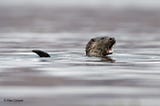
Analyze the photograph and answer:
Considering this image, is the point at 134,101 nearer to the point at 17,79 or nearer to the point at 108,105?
the point at 108,105

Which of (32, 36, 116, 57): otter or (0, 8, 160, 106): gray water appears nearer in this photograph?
(0, 8, 160, 106): gray water

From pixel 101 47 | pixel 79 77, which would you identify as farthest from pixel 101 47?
pixel 79 77

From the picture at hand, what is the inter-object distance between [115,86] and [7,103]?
10.5ft

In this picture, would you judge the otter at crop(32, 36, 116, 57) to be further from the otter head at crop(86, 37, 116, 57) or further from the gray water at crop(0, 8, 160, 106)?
the gray water at crop(0, 8, 160, 106)

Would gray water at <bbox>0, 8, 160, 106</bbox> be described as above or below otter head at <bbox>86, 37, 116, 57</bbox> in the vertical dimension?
below

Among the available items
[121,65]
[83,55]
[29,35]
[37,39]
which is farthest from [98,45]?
[29,35]

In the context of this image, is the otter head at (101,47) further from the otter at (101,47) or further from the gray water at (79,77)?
the gray water at (79,77)

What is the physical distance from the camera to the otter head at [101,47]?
88.0 feet

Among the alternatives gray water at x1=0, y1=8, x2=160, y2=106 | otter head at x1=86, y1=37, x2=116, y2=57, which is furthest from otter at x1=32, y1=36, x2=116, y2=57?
gray water at x1=0, y1=8, x2=160, y2=106

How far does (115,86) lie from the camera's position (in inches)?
770

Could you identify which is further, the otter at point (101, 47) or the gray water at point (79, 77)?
the otter at point (101, 47)

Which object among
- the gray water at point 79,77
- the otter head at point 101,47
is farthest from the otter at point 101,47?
the gray water at point 79,77

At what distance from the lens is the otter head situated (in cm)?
2683

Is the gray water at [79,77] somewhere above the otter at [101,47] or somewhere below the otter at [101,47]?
below
